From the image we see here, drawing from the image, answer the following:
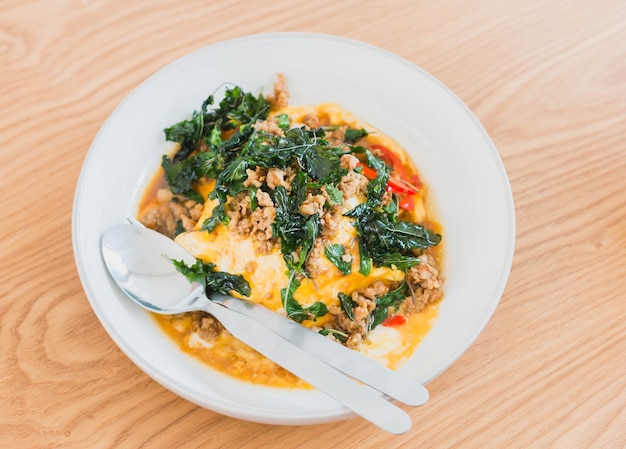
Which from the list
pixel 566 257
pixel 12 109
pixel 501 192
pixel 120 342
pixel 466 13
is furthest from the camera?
pixel 466 13

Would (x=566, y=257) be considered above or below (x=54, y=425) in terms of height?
below

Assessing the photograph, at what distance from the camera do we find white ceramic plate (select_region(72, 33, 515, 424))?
263cm

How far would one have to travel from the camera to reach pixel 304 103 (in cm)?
355

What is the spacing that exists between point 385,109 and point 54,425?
2411 millimetres

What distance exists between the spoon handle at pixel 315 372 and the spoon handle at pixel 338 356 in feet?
0.17

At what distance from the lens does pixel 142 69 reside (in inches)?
151

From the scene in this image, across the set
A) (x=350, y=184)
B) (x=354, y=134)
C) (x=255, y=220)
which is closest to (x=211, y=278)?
(x=255, y=220)

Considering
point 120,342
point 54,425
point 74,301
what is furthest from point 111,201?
point 54,425

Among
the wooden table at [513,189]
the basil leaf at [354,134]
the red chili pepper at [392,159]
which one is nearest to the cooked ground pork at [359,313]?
the wooden table at [513,189]

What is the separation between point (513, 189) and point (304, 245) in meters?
1.48

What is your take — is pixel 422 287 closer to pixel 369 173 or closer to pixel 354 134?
pixel 369 173

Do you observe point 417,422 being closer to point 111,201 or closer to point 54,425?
point 54,425

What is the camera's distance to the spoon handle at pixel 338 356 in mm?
2467

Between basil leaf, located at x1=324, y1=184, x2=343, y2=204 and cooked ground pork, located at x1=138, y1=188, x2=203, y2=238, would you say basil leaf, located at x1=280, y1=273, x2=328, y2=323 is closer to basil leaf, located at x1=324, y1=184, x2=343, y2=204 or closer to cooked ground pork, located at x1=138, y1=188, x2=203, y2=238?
basil leaf, located at x1=324, y1=184, x2=343, y2=204
